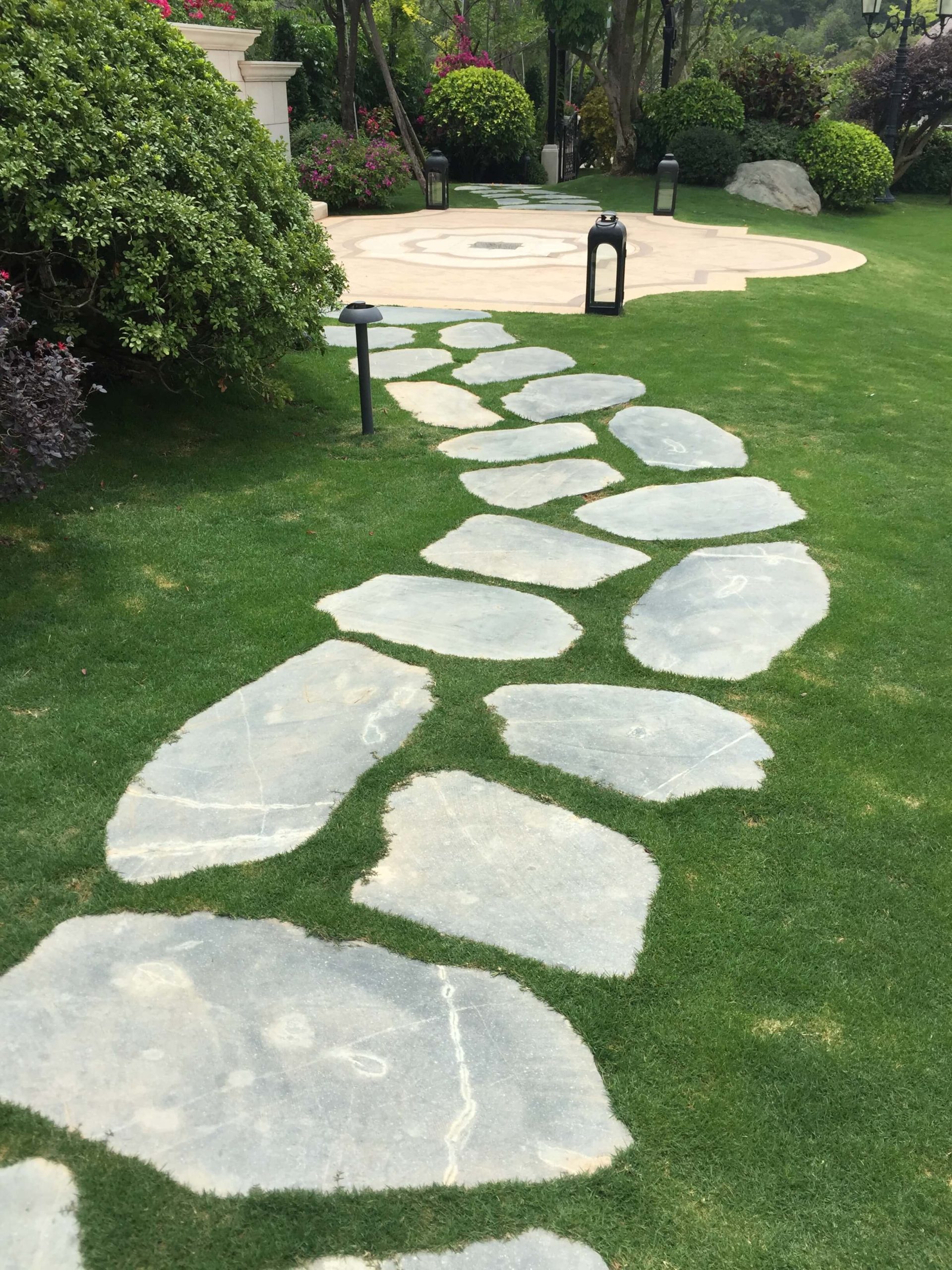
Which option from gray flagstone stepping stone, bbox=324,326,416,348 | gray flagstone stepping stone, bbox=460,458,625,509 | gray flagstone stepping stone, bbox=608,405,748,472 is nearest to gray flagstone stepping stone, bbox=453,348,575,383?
gray flagstone stepping stone, bbox=324,326,416,348

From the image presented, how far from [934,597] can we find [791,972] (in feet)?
7.08

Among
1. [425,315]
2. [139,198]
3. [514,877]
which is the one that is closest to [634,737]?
[514,877]

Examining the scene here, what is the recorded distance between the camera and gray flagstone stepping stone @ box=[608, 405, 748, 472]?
5051 millimetres

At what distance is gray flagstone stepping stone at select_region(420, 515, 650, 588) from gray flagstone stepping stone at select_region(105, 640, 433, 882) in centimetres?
84

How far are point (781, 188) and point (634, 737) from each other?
1650 centimetres

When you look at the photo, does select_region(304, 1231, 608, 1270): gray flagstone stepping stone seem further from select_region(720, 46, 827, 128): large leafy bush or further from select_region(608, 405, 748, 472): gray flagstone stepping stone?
select_region(720, 46, 827, 128): large leafy bush

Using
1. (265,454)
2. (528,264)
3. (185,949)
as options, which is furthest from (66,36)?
(528,264)

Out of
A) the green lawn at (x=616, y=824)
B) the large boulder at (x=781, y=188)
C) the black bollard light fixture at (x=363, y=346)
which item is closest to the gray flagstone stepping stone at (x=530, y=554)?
the green lawn at (x=616, y=824)

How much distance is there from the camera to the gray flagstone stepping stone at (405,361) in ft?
21.4

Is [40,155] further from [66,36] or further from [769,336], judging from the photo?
[769,336]

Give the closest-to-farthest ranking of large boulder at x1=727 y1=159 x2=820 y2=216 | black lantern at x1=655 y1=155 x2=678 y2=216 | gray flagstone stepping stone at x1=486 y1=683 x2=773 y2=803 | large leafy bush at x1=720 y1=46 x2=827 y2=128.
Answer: gray flagstone stepping stone at x1=486 y1=683 x2=773 y2=803 < black lantern at x1=655 y1=155 x2=678 y2=216 < large boulder at x1=727 y1=159 x2=820 y2=216 < large leafy bush at x1=720 y1=46 x2=827 y2=128

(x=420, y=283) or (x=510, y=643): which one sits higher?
(x=420, y=283)

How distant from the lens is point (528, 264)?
10.9 m

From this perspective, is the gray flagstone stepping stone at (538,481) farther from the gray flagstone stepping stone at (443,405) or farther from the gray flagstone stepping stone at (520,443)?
the gray flagstone stepping stone at (443,405)
